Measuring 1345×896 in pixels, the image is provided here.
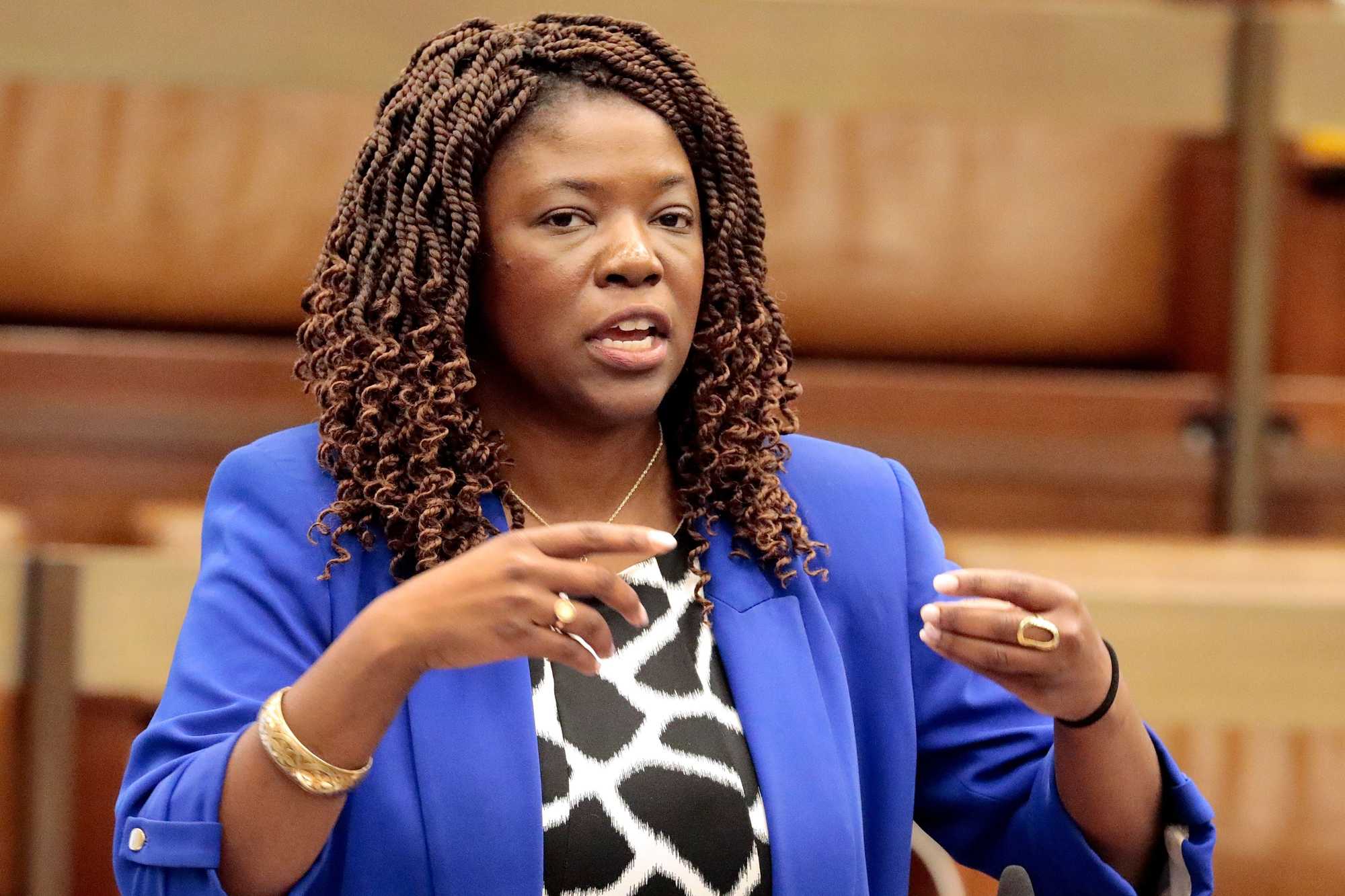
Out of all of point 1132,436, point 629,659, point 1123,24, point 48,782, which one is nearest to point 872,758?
point 629,659

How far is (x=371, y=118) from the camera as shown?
9.70ft

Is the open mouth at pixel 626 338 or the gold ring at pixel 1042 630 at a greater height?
the open mouth at pixel 626 338

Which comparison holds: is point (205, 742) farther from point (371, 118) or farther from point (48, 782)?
point (371, 118)

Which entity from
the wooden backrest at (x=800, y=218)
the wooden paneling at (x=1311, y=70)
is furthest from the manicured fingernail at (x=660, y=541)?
the wooden paneling at (x=1311, y=70)

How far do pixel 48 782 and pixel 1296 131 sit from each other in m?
2.45

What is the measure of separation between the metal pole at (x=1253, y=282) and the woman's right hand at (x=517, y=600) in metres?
2.27

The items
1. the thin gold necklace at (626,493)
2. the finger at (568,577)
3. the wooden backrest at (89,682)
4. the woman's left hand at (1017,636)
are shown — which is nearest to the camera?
the finger at (568,577)

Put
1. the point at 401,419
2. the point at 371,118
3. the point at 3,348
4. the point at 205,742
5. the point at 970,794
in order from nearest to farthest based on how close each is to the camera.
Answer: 1. the point at 205,742
2. the point at 401,419
3. the point at 970,794
4. the point at 3,348
5. the point at 371,118

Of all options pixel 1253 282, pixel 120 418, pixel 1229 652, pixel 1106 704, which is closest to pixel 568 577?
pixel 1106 704

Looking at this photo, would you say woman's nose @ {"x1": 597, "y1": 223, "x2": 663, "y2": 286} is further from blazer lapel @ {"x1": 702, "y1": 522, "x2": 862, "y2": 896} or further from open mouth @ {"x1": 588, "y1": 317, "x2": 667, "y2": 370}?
blazer lapel @ {"x1": 702, "y1": 522, "x2": 862, "y2": 896}

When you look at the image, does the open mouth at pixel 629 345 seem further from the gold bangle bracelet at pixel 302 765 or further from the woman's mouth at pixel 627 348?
the gold bangle bracelet at pixel 302 765

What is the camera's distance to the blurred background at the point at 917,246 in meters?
2.82

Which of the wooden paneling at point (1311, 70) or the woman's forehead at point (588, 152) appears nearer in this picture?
the woman's forehead at point (588, 152)

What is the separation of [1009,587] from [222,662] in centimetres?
56
